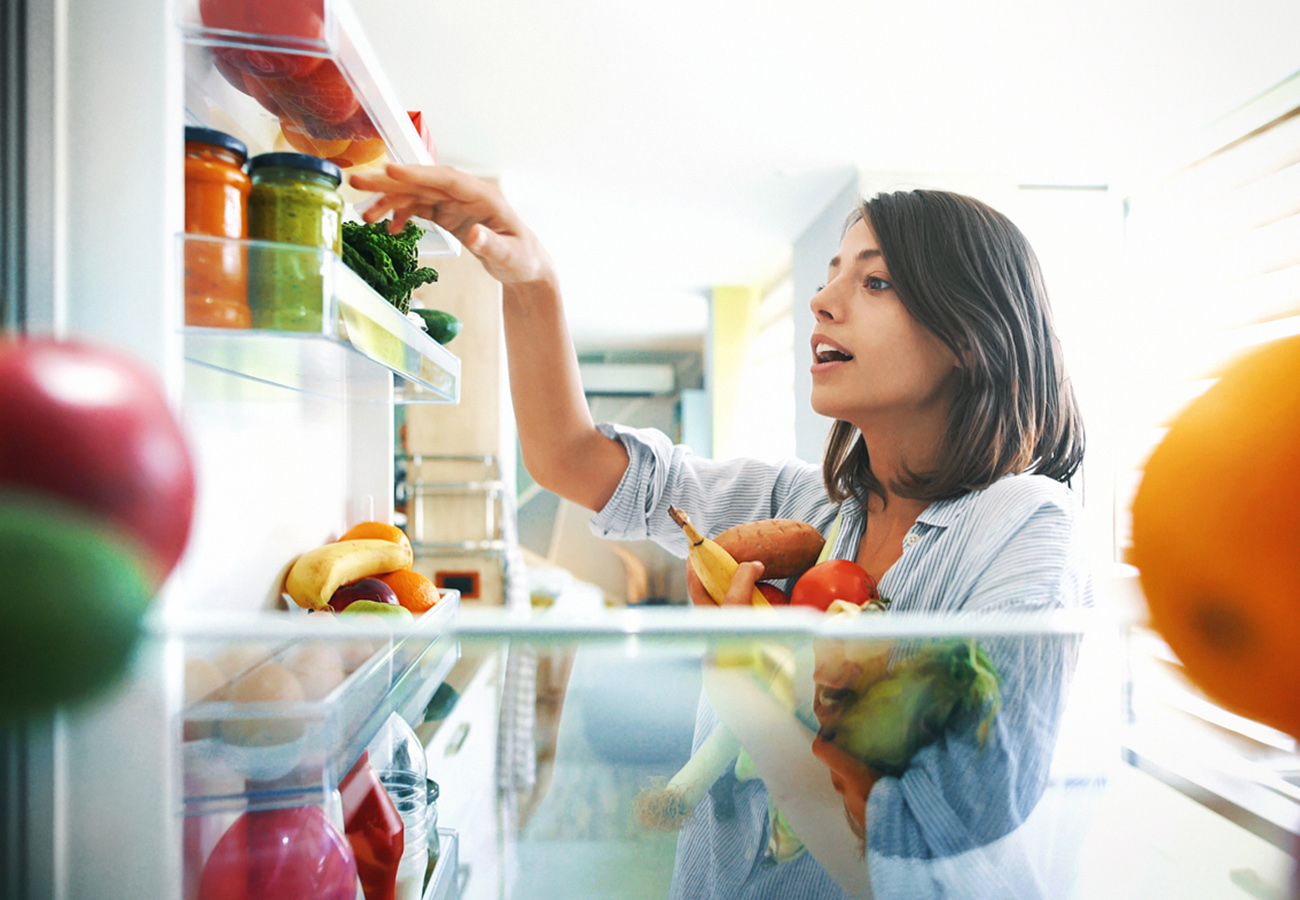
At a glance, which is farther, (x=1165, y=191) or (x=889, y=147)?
(x=1165, y=191)

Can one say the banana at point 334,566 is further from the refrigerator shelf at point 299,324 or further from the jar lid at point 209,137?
the jar lid at point 209,137

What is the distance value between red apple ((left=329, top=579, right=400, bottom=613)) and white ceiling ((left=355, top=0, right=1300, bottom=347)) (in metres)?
1.50

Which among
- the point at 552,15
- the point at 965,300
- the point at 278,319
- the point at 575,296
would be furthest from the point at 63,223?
the point at 575,296

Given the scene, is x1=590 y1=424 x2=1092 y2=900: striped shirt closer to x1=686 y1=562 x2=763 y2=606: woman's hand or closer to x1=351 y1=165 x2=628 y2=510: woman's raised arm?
x1=686 y1=562 x2=763 y2=606: woman's hand

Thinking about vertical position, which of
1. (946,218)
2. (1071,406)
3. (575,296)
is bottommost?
(1071,406)

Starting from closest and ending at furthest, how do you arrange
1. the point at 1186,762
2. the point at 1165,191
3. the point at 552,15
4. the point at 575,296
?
the point at 1186,762 < the point at 552,15 < the point at 1165,191 < the point at 575,296

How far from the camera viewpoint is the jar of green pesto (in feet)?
1.02

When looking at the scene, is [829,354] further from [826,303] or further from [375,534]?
[375,534]

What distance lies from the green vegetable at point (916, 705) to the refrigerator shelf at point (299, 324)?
257 mm

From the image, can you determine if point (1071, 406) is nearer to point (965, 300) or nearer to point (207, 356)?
point (965, 300)

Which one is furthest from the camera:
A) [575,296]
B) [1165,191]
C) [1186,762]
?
[575,296]

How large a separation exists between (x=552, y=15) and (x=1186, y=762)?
183 centimetres

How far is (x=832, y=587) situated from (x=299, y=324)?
0.30 meters

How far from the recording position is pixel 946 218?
1.98 feet
